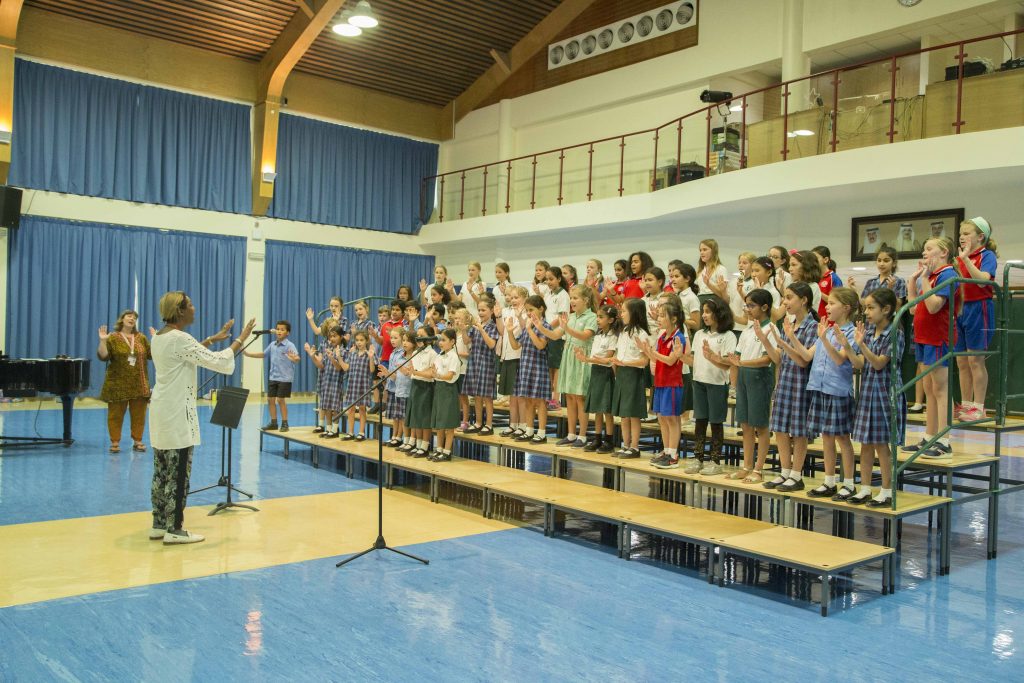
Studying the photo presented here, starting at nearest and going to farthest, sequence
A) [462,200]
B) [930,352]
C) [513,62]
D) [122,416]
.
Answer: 1. [930,352]
2. [122,416]
3. [513,62]
4. [462,200]

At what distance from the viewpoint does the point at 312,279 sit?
16.8 metres

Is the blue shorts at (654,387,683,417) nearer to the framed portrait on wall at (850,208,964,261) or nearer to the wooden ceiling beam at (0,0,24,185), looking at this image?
the framed portrait on wall at (850,208,964,261)

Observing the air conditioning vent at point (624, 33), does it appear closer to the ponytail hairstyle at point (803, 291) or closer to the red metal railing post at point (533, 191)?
the red metal railing post at point (533, 191)

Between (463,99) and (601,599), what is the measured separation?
1564cm

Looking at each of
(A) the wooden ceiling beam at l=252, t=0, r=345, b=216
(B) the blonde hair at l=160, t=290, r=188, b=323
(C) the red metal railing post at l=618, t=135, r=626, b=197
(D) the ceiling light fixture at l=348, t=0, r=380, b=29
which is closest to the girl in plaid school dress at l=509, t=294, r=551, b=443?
(B) the blonde hair at l=160, t=290, r=188, b=323

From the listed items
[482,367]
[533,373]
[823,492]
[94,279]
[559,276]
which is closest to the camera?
[823,492]

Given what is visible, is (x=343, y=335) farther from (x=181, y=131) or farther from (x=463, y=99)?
(x=463, y=99)

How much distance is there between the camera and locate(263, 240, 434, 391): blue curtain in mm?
16328

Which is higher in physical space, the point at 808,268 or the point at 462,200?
the point at 462,200

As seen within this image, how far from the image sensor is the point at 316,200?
16875 millimetres

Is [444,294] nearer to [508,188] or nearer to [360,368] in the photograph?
[360,368]

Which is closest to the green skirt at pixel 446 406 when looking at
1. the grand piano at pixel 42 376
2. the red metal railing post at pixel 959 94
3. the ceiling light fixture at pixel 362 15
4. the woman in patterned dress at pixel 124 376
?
the woman in patterned dress at pixel 124 376

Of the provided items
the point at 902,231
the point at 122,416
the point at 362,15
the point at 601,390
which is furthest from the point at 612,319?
the point at 362,15

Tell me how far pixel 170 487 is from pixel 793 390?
4.04 metres
